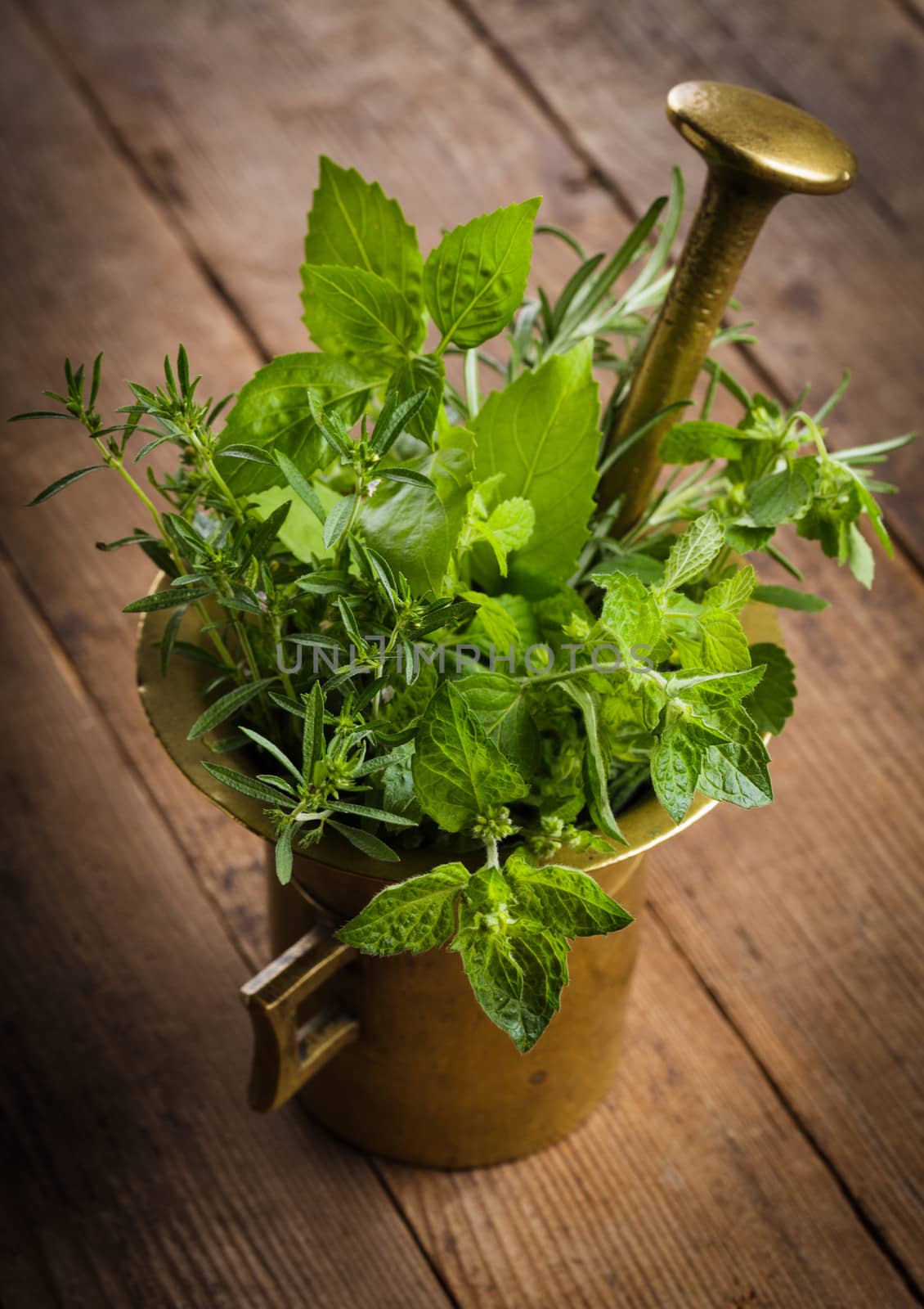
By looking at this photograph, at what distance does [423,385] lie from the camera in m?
0.42

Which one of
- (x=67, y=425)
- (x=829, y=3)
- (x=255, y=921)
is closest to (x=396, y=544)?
(x=255, y=921)

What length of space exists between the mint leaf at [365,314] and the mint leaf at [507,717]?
109 millimetres

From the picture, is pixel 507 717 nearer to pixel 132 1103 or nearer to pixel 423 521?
pixel 423 521

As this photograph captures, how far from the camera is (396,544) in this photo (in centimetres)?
39

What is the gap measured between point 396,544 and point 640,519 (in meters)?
0.17

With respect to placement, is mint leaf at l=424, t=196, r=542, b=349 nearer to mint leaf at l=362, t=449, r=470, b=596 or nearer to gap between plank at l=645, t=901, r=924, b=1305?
mint leaf at l=362, t=449, r=470, b=596

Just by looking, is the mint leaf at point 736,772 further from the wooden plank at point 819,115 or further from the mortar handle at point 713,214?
the wooden plank at point 819,115

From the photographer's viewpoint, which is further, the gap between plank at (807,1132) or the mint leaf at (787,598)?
the gap between plank at (807,1132)

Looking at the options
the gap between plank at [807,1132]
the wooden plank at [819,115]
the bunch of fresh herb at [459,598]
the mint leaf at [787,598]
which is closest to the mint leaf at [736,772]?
the bunch of fresh herb at [459,598]

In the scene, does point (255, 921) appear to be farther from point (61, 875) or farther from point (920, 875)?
point (920, 875)

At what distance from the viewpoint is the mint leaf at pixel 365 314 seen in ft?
1.32

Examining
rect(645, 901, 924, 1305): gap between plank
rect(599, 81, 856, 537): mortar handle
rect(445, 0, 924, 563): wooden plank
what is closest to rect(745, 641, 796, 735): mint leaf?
rect(599, 81, 856, 537): mortar handle

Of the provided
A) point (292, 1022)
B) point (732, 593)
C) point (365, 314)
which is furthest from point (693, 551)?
point (292, 1022)

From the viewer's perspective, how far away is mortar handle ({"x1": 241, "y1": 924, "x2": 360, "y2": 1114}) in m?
0.47
